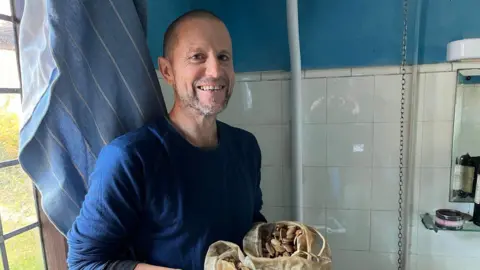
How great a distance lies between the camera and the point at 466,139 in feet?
3.64

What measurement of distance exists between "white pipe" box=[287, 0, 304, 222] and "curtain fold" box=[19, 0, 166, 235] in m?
0.45

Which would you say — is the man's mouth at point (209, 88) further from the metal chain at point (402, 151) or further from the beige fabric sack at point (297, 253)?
the metal chain at point (402, 151)

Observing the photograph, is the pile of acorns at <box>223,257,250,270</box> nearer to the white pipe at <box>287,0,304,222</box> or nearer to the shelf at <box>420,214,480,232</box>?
the white pipe at <box>287,0,304,222</box>

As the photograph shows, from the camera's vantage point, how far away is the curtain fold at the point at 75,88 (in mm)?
669

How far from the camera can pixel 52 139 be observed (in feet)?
2.35

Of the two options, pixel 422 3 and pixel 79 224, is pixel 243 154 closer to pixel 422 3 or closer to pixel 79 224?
pixel 79 224

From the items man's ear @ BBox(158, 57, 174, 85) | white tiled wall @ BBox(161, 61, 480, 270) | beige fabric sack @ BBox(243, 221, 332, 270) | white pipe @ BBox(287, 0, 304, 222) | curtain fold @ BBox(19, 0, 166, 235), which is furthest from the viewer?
white tiled wall @ BBox(161, 61, 480, 270)

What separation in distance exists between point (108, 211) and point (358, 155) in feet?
Result: 2.93

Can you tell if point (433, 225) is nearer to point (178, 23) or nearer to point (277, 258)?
point (277, 258)

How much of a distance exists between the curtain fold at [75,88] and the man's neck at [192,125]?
0.33 ft

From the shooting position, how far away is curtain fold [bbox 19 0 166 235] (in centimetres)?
67

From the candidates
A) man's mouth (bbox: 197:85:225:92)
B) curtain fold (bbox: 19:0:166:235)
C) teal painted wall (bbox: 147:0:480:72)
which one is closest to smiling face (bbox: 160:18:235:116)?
man's mouth (bbox: 197:85:225:92)

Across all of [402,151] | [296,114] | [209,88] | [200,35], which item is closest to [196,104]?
[209,88]

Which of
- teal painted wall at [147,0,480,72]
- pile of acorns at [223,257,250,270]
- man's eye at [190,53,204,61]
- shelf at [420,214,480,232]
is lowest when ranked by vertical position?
shelf at [420,214,480,232]
